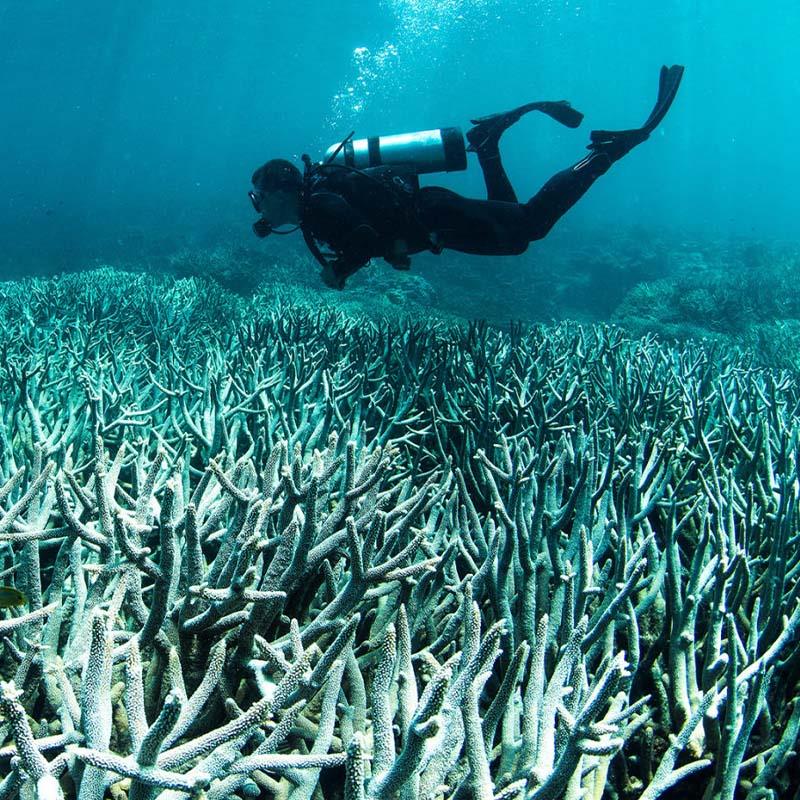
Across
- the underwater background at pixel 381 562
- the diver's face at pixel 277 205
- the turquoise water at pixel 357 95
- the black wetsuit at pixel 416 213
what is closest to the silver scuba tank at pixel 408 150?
the black wetsuit at pixel 416 213

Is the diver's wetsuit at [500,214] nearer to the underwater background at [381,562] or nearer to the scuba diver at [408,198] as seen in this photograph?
the scuba diver at [408,198]

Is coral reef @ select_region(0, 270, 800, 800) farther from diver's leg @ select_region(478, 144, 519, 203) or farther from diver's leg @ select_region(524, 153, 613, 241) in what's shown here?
diver's leg @ select_region(478, 144, 519, 203)

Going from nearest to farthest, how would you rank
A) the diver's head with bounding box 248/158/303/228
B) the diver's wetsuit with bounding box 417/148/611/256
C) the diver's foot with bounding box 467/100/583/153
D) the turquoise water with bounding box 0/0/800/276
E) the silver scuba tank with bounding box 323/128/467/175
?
the diver's head with bounding box 248/158/303/228
the silver scuba tank with bounding box 323/128/467/175
the diver's wetsuit with bounding box 417/148/611/256
the diver's foot with bounding box 467/100/583/153
the turquoise water with bounding box 0/0/800/276

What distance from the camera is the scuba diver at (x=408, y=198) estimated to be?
5.13 m

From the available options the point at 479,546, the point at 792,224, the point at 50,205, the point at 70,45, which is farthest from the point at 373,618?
the point at 70,45

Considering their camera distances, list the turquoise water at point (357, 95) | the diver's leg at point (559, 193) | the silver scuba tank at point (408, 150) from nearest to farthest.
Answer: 1. the silver scuba tank at point (408, 150)
2. the diver's leg at point (559, 193)
3. the turquoise water at point (357, 95)

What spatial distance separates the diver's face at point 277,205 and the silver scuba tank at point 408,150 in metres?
1.14

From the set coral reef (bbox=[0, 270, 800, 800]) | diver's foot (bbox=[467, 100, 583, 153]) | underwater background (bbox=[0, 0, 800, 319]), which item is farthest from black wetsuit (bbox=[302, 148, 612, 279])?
underwater background (bbox=[0, 0, 800, 319])

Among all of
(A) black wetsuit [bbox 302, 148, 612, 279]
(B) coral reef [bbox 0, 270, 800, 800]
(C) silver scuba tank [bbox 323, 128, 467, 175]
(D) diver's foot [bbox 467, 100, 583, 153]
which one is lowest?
(B) coral reef [bbox 0, 270, 800, 800]

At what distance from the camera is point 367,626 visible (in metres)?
1.81

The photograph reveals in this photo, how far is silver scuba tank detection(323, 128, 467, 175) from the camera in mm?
5973

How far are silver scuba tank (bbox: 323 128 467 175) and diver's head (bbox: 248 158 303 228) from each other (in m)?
1.02

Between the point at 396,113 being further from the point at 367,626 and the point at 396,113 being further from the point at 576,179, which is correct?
the point at 367,626

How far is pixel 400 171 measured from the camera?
587 cm
